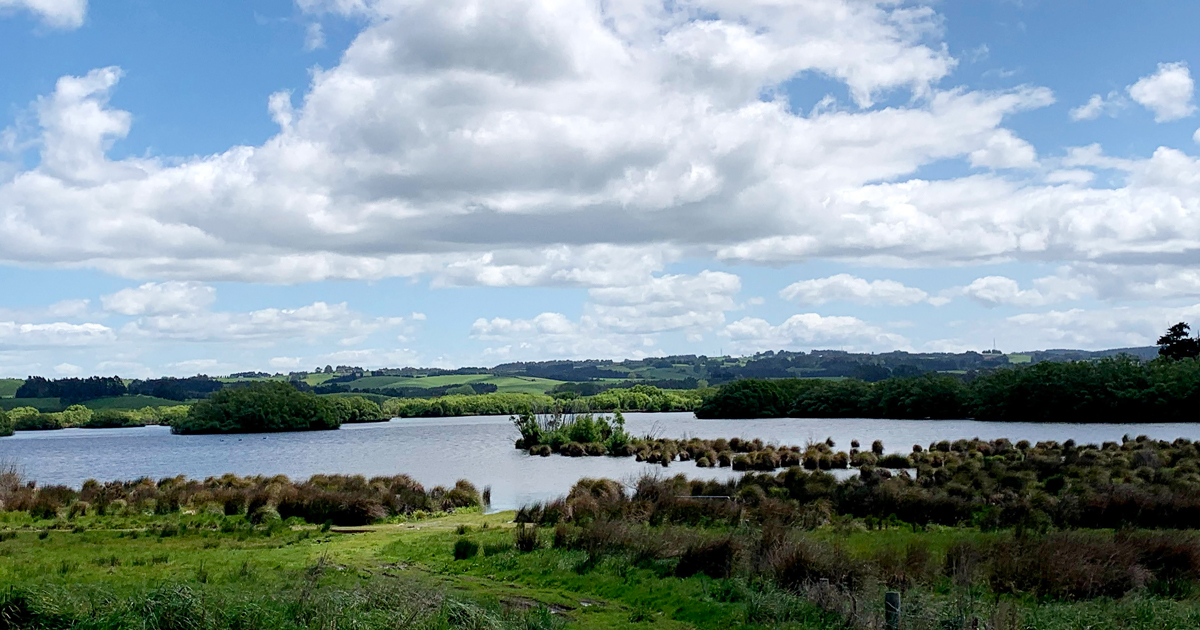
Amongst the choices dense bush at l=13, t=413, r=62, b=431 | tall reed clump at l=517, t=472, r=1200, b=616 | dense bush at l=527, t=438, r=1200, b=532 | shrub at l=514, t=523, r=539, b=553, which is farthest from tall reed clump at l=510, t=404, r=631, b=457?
dense bush at l=13, t=413, r=62, b=431

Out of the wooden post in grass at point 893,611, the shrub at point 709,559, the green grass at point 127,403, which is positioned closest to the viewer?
the wooden post in grass at point 893,611

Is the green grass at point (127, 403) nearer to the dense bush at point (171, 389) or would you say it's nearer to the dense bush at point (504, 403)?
the dense bush at point (171, 389)

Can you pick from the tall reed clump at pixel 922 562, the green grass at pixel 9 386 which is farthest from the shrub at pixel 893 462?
the green grass at pixel 9 386

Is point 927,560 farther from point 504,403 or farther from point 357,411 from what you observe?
point 504,403

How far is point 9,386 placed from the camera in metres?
162

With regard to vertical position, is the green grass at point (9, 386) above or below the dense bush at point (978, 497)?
above

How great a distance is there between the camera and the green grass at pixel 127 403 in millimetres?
141625

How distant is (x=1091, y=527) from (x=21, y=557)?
2330 centimetres

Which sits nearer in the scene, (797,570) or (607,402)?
(797,570)

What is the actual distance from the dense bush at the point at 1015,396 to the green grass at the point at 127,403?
85781 millimetres

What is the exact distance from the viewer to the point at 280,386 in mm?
128625

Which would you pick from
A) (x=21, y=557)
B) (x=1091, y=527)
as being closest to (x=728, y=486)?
(x=1091, y=527)

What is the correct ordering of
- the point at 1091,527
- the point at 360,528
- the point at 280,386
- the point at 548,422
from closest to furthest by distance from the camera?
the point at 1091,527 < the point at 360,528 < the point at 548,422 < the point at 280,386

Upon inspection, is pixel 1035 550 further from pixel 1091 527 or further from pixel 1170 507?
pixel 1170 507
